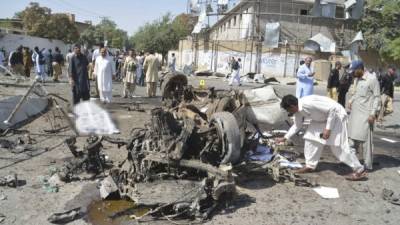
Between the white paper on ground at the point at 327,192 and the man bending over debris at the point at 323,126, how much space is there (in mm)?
664

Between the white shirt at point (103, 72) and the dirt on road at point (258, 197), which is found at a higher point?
the white shirt at point (103, 72)

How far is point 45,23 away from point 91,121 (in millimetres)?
55239

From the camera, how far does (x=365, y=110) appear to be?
7621mm

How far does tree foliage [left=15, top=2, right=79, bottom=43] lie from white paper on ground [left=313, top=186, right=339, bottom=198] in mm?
59657

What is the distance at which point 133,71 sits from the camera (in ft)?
53.4

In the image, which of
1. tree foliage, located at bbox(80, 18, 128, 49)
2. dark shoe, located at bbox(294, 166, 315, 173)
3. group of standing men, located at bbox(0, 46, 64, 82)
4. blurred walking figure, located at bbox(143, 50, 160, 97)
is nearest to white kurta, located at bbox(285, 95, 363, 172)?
dark shoe, located at bbox(294, 166, 315, 173)

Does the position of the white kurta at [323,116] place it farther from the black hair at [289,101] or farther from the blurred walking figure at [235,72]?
the blurred walking figure at [235,72]

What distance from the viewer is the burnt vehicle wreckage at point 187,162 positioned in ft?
18.2

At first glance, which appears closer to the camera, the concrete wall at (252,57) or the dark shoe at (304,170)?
the dark shoe at (304,170)

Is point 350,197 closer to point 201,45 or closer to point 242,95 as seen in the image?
point 242,95

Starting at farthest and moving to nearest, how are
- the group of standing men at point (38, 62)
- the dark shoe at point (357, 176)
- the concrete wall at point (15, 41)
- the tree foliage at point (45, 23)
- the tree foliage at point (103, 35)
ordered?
the tree foliage at point (103, 35) < the tree foliage at point (45, 23) < the concrete wall at point (15, 41) < the group of standing men at point (38, 62) < the dark shoe at point (357, 176)

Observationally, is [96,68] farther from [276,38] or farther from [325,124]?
[276,38]

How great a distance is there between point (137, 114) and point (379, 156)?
6773 millimetres

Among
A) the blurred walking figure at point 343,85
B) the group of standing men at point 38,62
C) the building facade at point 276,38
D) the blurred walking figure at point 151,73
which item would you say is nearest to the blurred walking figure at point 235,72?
the blurred walking figure at point 151,73
